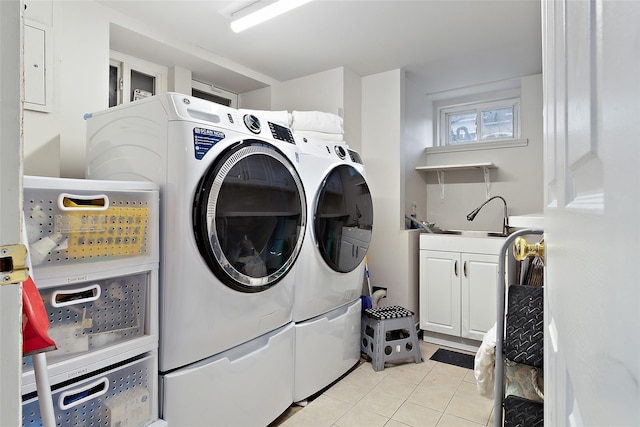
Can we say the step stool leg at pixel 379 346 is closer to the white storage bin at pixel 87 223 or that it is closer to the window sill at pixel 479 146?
the white storage bin at pixel 87 223

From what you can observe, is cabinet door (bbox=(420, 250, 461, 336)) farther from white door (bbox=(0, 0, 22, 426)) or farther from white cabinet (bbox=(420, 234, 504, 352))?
white door (bbox=(0, 0, 22, 426))

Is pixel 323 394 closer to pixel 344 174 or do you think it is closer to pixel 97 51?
pixel 344 174

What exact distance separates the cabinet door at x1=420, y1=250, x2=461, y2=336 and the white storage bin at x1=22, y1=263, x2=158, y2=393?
97.9 inches

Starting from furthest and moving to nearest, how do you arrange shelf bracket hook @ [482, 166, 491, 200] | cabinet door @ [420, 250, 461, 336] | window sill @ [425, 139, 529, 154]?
shelf bracket hook @ [482, 166, 491, 200] < window sill @ [425, 139, 529, 154] < cabinet door @ [420, 250, 461, 336]

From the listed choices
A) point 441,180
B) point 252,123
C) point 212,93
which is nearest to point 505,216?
point 441,180

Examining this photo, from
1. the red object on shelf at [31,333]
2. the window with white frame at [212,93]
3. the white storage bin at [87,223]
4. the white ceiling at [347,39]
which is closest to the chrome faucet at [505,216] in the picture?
the white ceiling at [347,39]

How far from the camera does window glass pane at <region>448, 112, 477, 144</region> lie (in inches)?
157

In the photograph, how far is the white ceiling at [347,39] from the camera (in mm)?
2303

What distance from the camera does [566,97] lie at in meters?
0.41

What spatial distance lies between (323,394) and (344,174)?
149cm

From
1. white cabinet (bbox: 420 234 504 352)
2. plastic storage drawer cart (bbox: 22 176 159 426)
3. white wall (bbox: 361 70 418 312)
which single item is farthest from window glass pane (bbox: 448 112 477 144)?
plastic storage drawer cart (bbox: 22 176 159 426)

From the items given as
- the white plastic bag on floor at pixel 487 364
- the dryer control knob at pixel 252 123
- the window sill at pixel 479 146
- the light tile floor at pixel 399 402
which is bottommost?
the light tile floor at pixel 399 402

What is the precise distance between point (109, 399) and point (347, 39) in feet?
8.97

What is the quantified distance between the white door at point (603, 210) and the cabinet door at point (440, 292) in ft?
9.41
